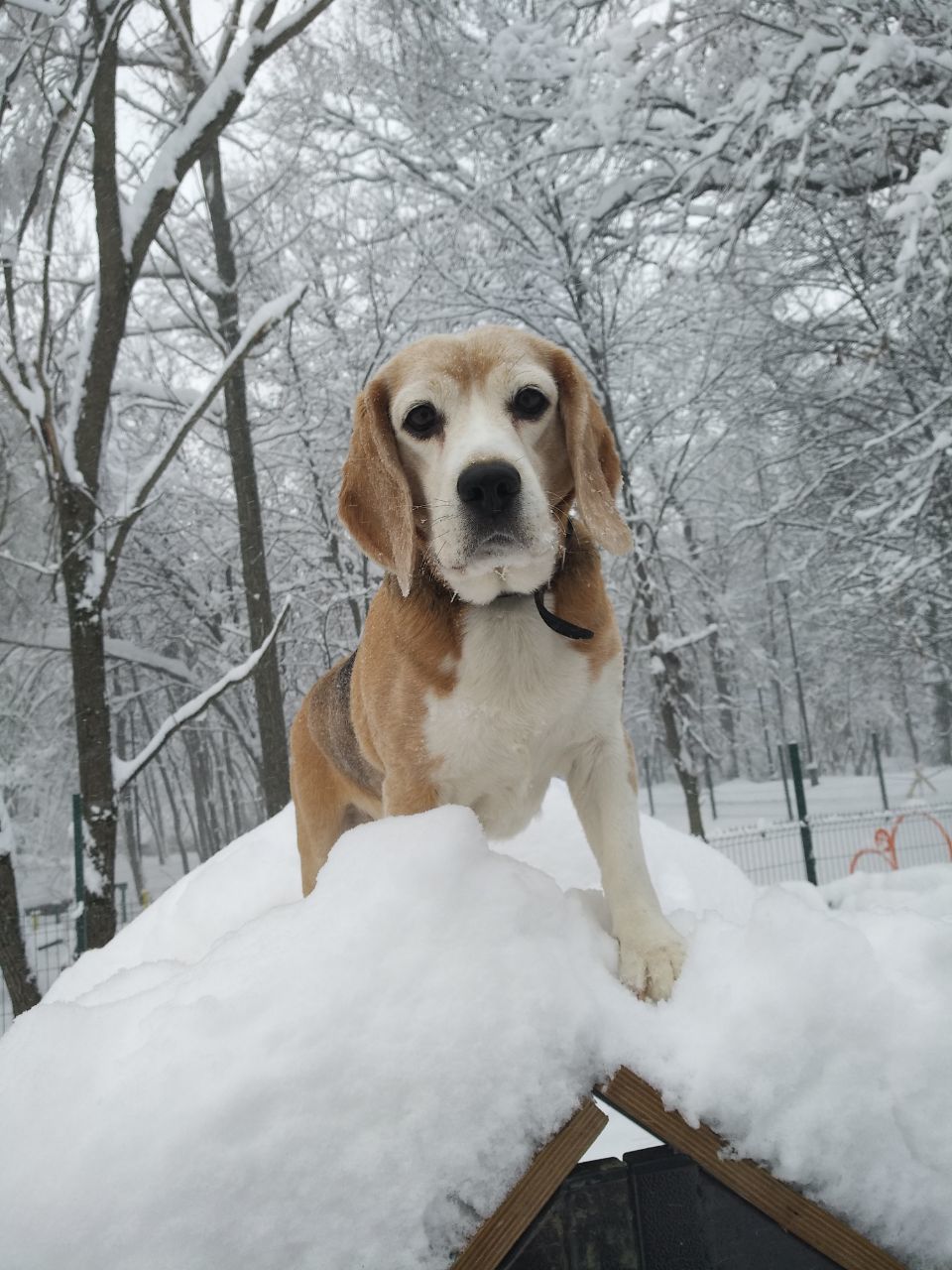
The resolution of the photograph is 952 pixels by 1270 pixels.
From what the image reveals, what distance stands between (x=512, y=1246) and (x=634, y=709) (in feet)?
69.8

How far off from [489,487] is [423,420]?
1.31ft

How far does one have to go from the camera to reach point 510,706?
1.92m

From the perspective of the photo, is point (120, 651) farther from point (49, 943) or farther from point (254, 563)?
point (49, 943)

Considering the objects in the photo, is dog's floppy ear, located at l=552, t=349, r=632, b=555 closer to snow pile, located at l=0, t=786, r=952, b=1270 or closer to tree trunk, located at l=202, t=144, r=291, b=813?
snow pile, located at l=0, t=786, r=952, b=1270

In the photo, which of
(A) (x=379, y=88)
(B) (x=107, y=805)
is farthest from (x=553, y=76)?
(B) (x=107, y=805)

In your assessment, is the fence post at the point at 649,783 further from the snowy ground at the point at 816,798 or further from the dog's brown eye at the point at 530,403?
the dog's brown eye at the point at 530,403

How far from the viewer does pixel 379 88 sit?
9586 millimetres

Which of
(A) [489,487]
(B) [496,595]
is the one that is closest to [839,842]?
(B) [496,595]

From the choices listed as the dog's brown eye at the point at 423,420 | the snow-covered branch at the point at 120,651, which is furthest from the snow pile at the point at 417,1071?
the snow-covered branch at the point at 120,651

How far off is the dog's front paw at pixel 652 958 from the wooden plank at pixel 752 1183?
0.33 metres

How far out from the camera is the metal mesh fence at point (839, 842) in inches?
385

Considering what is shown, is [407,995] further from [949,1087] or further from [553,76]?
[553,76]

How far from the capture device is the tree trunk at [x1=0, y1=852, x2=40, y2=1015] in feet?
15.6

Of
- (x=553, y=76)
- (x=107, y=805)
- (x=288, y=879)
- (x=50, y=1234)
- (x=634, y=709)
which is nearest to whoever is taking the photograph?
(x=50, y=1234)
